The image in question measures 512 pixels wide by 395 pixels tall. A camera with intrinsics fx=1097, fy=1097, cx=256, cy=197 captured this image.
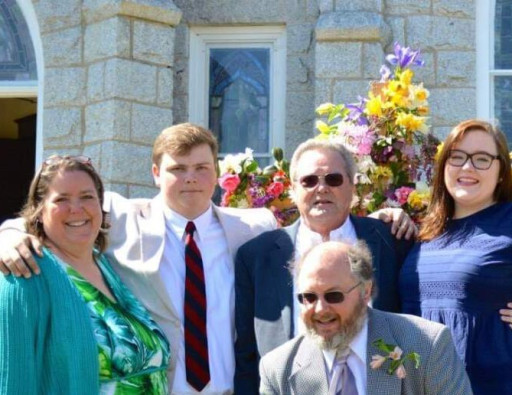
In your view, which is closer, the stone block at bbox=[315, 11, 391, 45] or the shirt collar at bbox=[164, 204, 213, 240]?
the shirt collar at bbox=[164, 204, 213, 240]

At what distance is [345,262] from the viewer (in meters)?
3.76

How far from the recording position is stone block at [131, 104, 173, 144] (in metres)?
7.42

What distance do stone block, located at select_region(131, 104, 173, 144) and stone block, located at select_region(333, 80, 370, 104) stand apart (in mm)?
1201

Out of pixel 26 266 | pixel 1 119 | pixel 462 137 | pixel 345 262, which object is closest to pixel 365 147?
pixel 462 137

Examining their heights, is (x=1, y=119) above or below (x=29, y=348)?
above

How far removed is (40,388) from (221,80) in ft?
15.4

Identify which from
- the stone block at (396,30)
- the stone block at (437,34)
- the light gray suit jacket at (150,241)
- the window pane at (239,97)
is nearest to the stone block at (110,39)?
the window pane at (239,97)

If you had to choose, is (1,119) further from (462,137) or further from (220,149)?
(462,137)

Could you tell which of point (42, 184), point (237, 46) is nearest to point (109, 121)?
point (237, 46)

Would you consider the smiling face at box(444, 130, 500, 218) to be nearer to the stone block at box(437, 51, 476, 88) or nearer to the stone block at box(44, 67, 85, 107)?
the stone block at box(437, 51, 476, 88)

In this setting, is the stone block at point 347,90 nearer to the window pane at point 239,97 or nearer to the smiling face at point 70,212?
the window pane at point 239,97

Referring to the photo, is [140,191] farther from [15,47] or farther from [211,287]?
[211,287]

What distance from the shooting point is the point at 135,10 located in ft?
24.4

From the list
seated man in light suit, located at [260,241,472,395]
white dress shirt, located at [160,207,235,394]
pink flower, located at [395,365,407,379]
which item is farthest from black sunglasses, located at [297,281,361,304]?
white dress shirt, located at [160,207,235,394]
